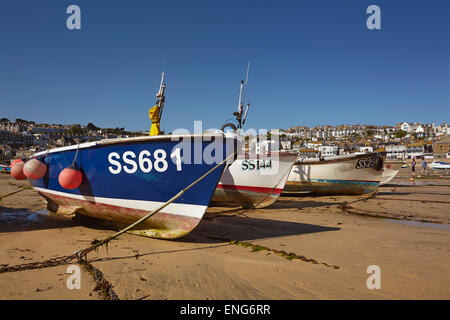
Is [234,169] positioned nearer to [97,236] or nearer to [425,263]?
[97,236]

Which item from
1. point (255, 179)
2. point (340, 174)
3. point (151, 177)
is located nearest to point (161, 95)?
point (151, 177)

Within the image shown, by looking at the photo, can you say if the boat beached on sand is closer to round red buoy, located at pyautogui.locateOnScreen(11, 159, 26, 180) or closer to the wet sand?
the wet sand

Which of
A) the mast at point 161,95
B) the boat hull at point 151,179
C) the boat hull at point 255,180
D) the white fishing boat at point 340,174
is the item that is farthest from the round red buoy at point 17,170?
the white fishing boat at point 340,174

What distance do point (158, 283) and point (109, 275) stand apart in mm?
677

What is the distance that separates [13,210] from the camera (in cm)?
770

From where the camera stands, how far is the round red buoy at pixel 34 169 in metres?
6.20

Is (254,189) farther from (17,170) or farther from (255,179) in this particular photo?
(17,170)

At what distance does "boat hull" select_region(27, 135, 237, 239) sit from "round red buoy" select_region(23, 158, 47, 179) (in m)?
1.66

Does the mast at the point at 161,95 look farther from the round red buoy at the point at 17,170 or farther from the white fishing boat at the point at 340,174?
the white fishing boat at the point at 340,174

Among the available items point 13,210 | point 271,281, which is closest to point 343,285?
point 271,281

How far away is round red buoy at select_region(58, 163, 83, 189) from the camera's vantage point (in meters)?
5.04

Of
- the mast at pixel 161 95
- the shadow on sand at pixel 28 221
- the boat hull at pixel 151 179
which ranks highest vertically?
the mast at pixel 161 95

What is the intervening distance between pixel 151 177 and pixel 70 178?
176cm

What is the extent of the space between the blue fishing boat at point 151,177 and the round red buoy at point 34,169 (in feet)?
4.60
